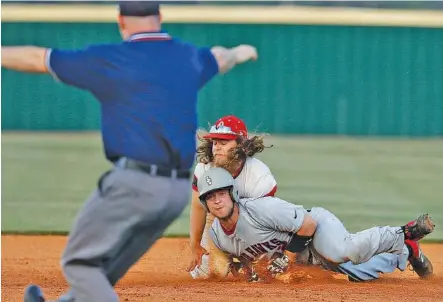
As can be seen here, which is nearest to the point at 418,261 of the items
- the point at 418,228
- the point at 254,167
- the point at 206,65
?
the point at 418,228

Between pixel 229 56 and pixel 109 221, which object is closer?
pixel 109 221

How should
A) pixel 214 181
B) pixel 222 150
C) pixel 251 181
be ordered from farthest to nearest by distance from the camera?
pixel 222 150
pixel 251 181
pixel 214 181

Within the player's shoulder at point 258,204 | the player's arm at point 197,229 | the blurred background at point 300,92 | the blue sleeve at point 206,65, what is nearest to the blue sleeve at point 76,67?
the blue sleeve at point 206,65

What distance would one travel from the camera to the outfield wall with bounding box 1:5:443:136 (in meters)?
12.7

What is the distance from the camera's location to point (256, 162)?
5531 millimetres

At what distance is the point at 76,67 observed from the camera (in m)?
3.46

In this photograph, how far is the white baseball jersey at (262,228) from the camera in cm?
516

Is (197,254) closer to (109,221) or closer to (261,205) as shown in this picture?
(261,205)

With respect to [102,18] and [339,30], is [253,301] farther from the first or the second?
A: [339,30]

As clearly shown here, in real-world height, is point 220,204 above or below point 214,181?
below

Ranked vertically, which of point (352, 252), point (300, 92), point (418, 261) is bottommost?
point (300, 92)

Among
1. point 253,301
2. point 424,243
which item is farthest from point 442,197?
point 253,301

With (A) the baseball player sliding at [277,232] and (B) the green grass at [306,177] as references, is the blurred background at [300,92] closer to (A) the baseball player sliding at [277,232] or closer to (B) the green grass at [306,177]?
(B) the green grass at [306,177]

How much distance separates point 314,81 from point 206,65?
386 inches
